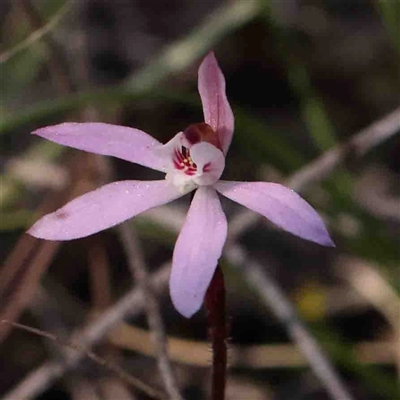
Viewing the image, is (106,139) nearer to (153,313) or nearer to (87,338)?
(153,313)

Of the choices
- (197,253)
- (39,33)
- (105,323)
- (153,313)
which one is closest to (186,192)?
(197,253)

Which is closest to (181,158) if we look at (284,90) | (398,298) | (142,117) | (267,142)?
(267,142)

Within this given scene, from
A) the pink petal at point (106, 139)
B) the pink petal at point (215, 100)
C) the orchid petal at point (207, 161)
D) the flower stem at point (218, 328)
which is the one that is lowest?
the flower stem at point (218, 328)

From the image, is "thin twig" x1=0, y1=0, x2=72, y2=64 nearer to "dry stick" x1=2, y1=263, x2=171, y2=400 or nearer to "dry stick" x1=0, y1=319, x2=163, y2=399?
"dry stick" x1=2, y1=263, x2=171, y2=400

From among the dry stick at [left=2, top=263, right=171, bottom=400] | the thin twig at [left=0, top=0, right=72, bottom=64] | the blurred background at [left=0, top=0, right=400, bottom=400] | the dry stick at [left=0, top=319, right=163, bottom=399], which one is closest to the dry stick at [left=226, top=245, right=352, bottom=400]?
the blurred background at [left=0, top=0, right=400, bottom=400]

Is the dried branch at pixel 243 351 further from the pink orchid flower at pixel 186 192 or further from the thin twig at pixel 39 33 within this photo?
the pink orchid flower at pixel 186 192

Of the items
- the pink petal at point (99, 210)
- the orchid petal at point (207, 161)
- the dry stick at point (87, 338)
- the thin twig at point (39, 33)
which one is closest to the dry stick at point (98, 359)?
the pink petal at point (99, 210)
